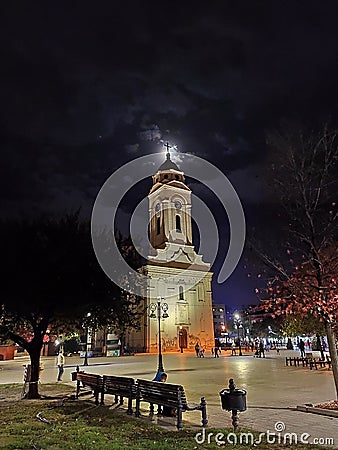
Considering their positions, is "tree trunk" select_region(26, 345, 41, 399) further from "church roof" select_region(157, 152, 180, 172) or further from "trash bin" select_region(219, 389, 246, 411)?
"church roof" select_region(157, 152, 180, 172)

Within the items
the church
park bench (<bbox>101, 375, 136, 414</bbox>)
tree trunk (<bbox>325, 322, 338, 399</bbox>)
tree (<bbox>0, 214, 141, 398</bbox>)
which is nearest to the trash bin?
park bench (<bbox>101, 375, 136, 414</bbox>)

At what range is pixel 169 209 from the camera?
71938 mm

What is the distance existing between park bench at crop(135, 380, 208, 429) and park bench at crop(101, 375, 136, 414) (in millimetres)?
403

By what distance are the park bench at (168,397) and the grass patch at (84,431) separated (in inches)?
21.6

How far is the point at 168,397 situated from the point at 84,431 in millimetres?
2258

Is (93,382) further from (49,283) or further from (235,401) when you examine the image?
(235,401)

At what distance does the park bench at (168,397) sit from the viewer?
31.1ft

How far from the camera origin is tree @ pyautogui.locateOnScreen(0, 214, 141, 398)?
48.7 feet

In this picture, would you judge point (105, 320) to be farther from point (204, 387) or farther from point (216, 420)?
point (216, 420)

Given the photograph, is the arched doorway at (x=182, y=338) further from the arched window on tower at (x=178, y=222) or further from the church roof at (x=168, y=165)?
the church roof at (x=168, y=165)

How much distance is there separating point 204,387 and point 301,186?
32.7 ft

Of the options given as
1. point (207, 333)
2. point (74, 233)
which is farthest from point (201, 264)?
point (74, 233)

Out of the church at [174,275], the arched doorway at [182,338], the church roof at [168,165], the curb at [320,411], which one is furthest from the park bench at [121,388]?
the church roof at [168,165]

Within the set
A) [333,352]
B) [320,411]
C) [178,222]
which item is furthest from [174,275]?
[320,411]
